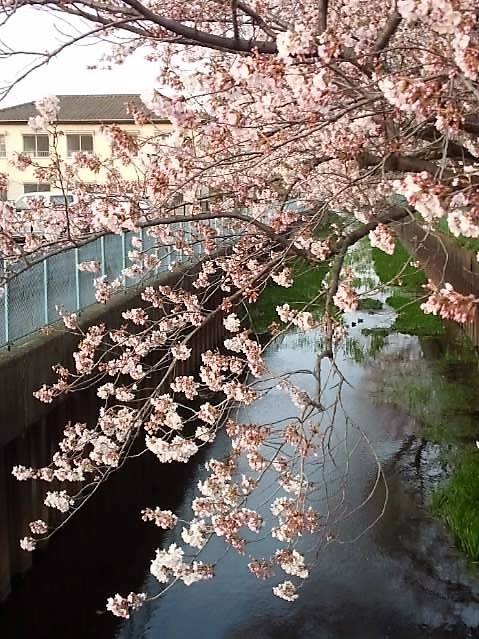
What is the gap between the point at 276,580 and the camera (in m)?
9.14

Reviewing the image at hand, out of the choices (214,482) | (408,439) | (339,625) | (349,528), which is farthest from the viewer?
(408,439)

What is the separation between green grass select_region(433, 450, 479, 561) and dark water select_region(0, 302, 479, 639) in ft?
0.58

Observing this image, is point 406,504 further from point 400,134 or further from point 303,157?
point 400,134

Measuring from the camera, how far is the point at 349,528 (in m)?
10.5

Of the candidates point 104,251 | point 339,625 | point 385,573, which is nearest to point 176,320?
point 339,625

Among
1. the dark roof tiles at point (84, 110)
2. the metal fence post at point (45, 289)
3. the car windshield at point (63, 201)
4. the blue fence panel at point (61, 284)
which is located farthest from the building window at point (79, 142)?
the car windshield at point (63, 201)

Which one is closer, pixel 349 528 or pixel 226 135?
pixel 226 135

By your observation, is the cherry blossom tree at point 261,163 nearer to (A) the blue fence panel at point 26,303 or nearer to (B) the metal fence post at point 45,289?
(A) the blue fence panel at point 26,303

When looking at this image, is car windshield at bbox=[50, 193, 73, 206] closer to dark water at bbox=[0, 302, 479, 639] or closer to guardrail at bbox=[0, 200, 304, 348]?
guardrail at bbox=[0, 200, 304, 348]

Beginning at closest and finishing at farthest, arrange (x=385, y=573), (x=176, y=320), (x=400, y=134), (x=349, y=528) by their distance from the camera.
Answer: (x=400, y=134) < (x=176, y=320) < (x=385, y=573) < (x=349, y=528)

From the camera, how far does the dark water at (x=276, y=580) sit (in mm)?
8438

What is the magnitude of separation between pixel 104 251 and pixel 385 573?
761 cm

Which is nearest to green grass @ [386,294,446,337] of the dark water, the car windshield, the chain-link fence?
the dark water

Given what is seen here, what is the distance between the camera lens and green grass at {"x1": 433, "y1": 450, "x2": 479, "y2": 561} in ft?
31.9
